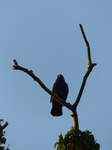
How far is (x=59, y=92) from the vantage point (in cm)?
1060

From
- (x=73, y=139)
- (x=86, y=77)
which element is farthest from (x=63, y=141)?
(x=86, y=77)

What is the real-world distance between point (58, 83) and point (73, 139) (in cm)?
532

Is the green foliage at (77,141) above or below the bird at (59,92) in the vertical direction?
below

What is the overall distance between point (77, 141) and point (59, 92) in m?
4.89

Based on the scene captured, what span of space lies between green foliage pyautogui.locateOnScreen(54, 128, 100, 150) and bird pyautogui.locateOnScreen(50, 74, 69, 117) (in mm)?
4267

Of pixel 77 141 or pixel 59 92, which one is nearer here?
pixel 77 141

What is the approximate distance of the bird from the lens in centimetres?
1018

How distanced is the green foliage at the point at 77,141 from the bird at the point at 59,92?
4267 mm

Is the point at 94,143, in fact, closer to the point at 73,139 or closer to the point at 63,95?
the point at 73,139

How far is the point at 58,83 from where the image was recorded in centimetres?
1106

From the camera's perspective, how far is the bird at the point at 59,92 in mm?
10175

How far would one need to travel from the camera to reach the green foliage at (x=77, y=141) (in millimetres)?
5723

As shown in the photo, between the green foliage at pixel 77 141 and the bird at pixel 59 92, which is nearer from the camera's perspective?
the green foliage at pixel 77 141

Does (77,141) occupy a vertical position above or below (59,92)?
below
